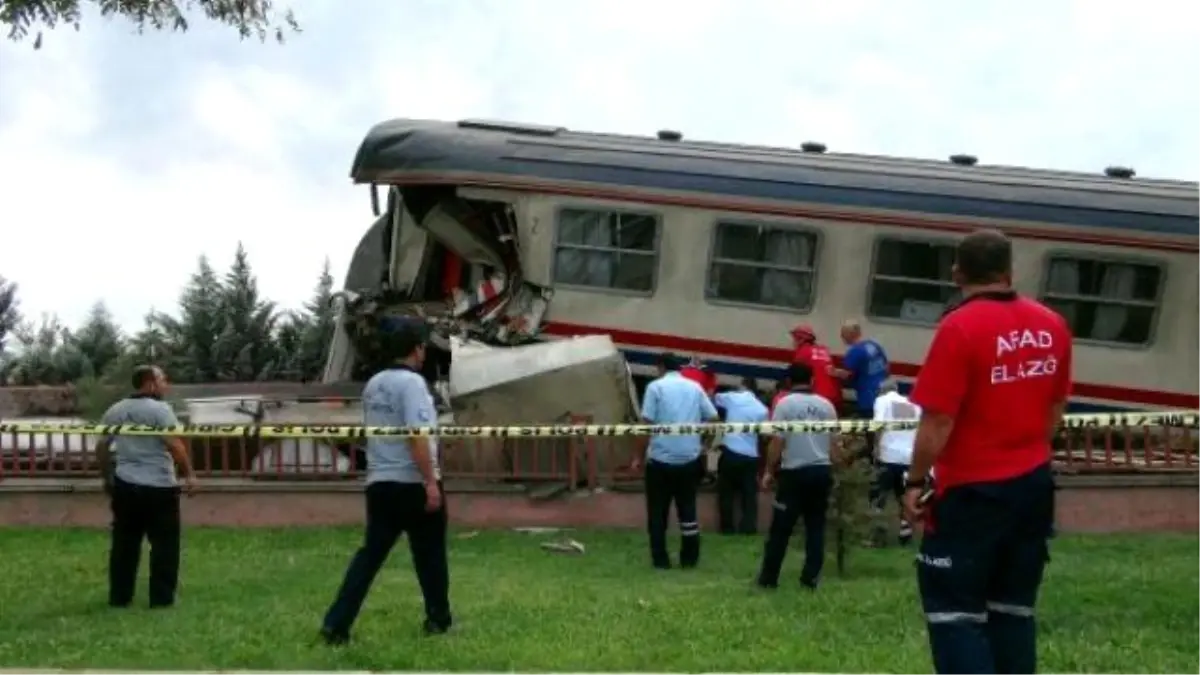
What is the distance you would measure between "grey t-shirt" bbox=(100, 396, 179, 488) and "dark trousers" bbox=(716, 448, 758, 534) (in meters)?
5.42

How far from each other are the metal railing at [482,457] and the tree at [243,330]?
15925mm

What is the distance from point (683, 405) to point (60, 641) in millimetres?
5185

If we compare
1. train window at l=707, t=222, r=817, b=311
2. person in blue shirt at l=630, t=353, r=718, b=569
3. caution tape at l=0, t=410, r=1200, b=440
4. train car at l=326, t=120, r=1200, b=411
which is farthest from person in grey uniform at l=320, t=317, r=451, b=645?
train window at l=707, t=222, r=817, b=311

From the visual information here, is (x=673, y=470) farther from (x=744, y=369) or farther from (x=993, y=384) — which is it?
(x=993, y=384)

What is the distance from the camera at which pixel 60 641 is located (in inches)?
346

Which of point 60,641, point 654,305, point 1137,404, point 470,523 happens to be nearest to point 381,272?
point 654,305

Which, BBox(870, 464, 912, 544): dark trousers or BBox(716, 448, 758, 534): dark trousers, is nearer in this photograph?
BBox(870, 464, 912, 544): dark trousers

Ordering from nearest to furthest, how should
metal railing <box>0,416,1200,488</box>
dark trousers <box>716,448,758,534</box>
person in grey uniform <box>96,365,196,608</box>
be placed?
1. person in grey uniform <box>96,365,196,608</box>
2. dark trousers <box>716,448,758,534</box>
3. metal railing <box>0,416,1200,488</box>

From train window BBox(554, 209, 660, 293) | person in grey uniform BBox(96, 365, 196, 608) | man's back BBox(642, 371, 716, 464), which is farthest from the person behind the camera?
train window BBox(554, 209, 660, 293)

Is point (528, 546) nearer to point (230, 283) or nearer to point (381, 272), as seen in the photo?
point (381, 272)

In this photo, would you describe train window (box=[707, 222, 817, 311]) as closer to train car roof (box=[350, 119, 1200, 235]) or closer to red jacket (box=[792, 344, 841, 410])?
train car roof (box=[350, 119, 1200, 235])

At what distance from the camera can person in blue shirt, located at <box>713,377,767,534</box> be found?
46.7 feet

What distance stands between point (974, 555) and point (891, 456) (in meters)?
8.15

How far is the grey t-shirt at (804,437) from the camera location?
37.3 ft
